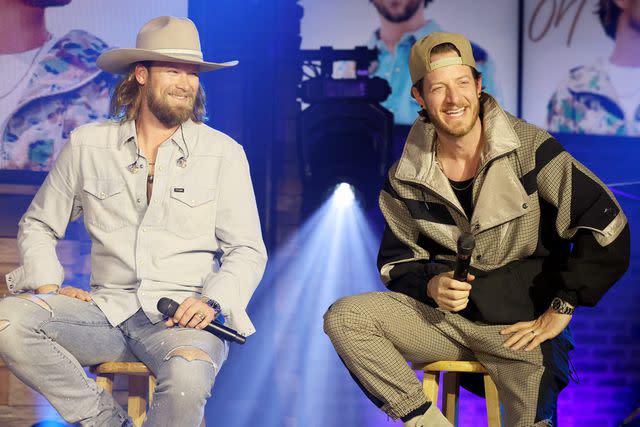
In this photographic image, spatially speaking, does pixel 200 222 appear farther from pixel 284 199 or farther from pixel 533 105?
pixel 533 105

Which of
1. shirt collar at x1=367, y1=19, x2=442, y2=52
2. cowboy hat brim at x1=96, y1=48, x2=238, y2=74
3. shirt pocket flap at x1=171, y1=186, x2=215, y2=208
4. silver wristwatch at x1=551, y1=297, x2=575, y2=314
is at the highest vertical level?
shirt collar at x1=367, y1=19, x2=442, y2=52

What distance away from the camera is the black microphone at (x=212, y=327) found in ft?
8.30

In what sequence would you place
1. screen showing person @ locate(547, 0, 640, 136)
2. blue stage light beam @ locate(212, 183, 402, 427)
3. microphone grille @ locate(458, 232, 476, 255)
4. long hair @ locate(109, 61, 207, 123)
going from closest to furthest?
microphone grille @ locate(458, 232, 476, 255) < long hair @ locate(109, 61, 207, 123) < blue stage light beam @ locate(212, 183, 402, 427) < screen showing person @ locate(547, 0, 640, 136)

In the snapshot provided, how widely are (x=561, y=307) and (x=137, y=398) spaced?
53.8 inches

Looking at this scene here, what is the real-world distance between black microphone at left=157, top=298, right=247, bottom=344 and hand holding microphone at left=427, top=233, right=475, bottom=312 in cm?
60

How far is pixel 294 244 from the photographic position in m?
4.02

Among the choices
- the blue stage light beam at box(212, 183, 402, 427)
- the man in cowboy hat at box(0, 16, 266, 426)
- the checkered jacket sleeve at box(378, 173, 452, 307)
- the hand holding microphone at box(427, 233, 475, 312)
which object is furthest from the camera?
the blue stage light beam at box(212, 183, 402, 427)

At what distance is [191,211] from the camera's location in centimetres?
277

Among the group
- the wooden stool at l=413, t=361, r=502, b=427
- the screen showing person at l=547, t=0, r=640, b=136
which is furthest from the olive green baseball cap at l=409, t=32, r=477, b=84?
the screen showing person at l=547, t=0, r=640, b=136

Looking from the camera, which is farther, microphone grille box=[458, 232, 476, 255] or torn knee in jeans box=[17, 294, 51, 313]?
torn knee in jeans box=[17, 294, 51, 313]

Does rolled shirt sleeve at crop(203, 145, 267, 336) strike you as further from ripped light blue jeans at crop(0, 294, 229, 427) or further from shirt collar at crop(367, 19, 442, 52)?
shirt collar at crop(367, 19, 442, 52)

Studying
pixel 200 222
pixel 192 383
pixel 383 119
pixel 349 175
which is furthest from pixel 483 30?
pixel 192 383

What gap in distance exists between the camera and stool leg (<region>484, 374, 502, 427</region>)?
2.49 m

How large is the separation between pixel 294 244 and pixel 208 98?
0.79m
